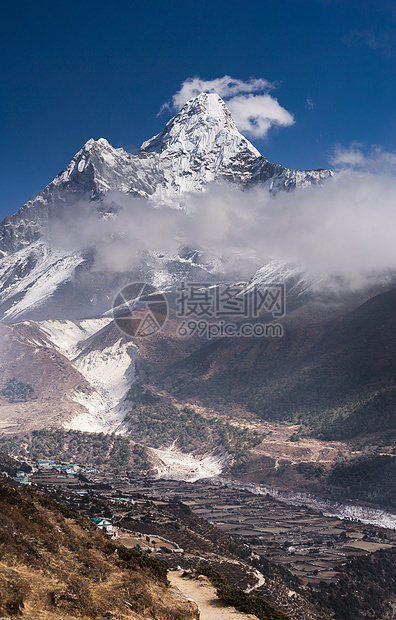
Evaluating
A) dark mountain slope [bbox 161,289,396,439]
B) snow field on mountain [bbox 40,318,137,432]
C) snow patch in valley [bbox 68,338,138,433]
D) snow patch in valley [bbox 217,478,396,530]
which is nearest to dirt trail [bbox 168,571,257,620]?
snow patch in valley [bbox 217,478,396,530]

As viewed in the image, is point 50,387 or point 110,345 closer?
point 50,387

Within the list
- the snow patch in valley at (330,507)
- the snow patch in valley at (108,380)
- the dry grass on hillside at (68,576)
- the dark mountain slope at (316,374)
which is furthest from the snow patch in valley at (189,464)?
the dry grass on hillside at (68,576)

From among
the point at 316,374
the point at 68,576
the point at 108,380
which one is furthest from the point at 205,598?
the point at 108,380

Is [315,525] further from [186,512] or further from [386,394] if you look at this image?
[386,394]

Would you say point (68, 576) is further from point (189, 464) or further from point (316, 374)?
point (316, 374)

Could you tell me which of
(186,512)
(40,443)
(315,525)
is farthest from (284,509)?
(40,443)

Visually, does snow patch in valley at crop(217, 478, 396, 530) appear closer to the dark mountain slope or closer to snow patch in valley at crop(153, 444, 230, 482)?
snow patch in valley at crop(153, 444, 230, 482)
